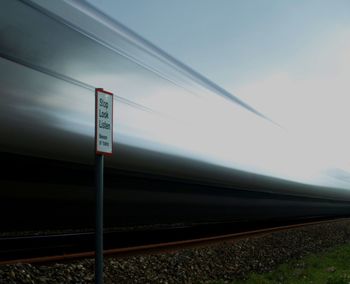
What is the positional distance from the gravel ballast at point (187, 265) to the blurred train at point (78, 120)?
51 cm

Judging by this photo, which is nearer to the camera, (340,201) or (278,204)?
(278,204)

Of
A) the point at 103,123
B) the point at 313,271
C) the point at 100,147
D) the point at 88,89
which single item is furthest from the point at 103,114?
the point at 313,271

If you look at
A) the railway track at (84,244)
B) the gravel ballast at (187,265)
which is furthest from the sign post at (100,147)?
the railway track at (84,244)

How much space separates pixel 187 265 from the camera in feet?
19.2

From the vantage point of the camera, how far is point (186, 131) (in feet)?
21.5

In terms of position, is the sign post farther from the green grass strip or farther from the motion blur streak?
the green grass strip

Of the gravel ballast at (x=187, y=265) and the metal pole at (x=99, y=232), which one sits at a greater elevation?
the metal pole at (x=99, y=232)

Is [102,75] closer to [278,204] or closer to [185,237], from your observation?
[185,237]

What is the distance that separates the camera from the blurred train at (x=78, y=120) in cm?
406

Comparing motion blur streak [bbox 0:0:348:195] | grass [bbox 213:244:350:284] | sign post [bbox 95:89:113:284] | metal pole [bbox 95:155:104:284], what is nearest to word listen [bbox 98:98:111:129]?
sign post [bbox 95:89:113:284]

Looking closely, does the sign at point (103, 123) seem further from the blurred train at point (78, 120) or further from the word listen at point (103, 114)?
the blurred train at point (78, 120)

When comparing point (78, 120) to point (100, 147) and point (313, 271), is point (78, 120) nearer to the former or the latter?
point (100, 147)

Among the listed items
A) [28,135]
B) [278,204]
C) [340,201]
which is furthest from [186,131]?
[340,201]

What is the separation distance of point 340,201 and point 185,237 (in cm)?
1160
